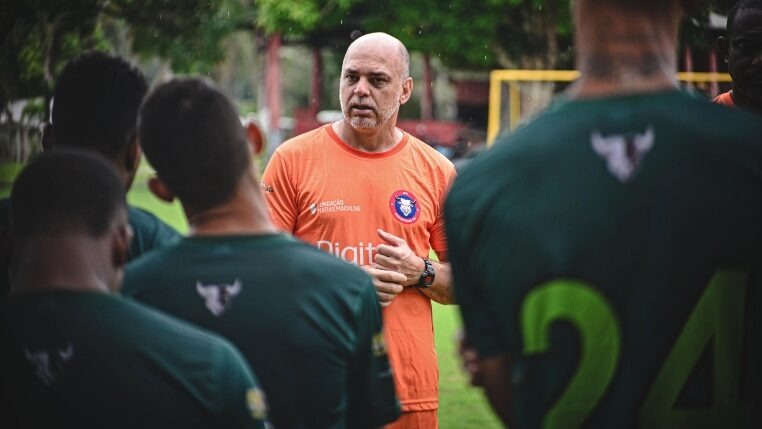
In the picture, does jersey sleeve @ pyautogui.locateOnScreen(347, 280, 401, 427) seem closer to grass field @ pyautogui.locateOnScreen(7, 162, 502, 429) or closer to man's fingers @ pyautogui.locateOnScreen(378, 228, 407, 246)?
man's fingers @ pyautogui.locateOnScreen(378, 228, 407, 246)

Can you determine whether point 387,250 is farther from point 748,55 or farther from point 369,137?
point 748,55

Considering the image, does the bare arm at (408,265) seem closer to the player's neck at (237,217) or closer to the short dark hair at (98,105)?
the short dark hair at (98,105)

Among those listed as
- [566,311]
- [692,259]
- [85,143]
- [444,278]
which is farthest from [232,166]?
[444,278]

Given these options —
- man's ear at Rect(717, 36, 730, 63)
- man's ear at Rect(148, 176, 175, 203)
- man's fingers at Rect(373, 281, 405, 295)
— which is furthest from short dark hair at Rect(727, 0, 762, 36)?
man's ear at Rect(148, 176, 175, 203)

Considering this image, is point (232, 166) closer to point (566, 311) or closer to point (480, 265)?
point (480, 265)

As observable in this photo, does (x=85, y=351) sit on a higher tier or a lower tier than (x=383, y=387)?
higher

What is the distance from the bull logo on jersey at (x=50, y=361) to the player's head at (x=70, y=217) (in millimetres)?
180

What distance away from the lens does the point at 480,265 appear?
269cm

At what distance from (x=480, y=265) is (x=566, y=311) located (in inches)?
8.6

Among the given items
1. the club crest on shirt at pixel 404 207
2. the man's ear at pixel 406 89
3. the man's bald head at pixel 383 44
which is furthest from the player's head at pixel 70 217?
the man's ear at pixel 406 89

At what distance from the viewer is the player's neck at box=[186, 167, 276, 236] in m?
3.07

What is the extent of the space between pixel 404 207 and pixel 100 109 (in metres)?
2.00

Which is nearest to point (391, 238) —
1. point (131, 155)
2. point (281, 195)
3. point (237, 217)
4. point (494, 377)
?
point (281, 195)

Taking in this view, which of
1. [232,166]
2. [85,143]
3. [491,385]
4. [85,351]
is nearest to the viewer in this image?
[85,351]
